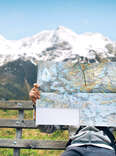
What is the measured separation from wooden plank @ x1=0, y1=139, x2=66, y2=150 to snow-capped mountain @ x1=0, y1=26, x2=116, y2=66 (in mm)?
5667

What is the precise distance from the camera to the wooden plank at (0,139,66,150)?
323cm

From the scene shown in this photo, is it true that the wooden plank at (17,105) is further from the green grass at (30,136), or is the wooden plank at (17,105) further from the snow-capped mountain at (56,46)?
the snow-capped mountain at (56,46)

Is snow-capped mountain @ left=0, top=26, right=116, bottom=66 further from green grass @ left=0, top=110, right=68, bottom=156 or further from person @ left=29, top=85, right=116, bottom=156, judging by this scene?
person @ left=29, top=85, right=116, bottom=156

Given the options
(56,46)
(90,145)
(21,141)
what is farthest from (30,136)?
(56,46)

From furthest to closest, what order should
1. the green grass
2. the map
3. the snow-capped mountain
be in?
the snow-capped mountain → the green grass → the map

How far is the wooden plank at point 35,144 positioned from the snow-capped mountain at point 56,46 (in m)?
5.67

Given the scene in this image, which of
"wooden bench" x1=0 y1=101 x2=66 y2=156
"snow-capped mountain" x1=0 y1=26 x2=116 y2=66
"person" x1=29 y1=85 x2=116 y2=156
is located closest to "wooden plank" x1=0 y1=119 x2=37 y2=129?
"wooden bench" x1=0 y1=101 x2=66 y2=156

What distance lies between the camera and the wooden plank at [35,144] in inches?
127

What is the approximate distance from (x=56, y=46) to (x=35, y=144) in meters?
7.02

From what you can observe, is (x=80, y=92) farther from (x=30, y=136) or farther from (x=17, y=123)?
(x=30, y=136)

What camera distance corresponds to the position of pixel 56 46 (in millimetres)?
9727

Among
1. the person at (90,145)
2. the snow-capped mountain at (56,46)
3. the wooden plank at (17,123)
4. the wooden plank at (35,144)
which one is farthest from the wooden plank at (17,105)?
the snow-capped mountain at (56,46)

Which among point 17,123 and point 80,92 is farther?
point 17,123

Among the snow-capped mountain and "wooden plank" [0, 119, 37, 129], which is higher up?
the snow-capped mountain
